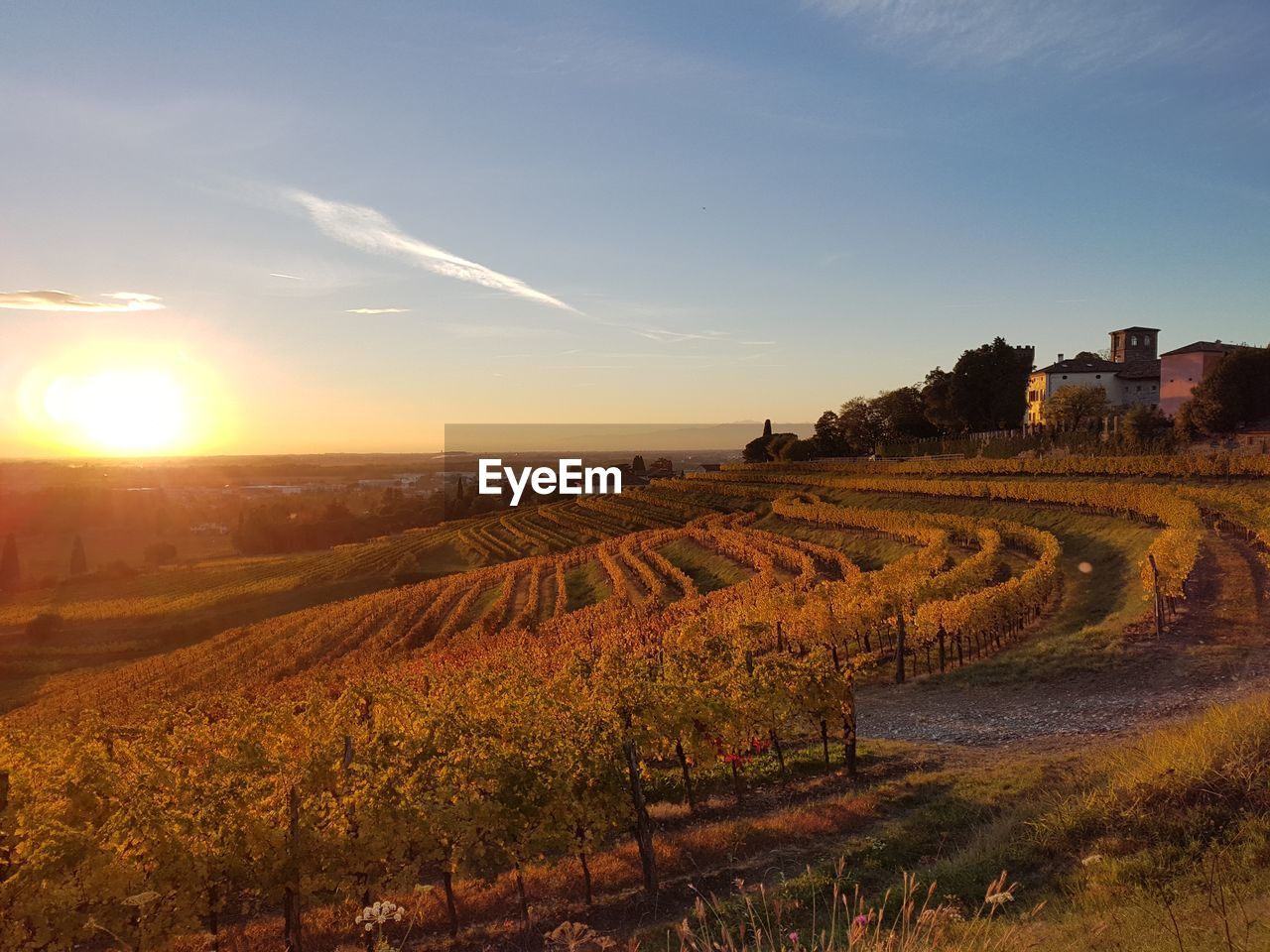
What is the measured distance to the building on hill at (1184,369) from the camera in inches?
3071

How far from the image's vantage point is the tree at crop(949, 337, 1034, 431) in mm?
96312

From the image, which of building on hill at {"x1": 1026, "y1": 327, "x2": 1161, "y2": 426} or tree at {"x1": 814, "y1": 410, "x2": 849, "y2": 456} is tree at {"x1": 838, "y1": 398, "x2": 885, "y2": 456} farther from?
building on hill at {"x1": 1026, "y1": 327, "x2": 1161, "y2": 426}

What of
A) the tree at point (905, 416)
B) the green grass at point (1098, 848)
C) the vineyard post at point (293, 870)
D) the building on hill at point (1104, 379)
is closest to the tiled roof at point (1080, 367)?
the building on hill at point (1104, 379)

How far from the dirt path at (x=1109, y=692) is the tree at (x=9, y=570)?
135655 millimetres

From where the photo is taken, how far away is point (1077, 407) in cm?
8062

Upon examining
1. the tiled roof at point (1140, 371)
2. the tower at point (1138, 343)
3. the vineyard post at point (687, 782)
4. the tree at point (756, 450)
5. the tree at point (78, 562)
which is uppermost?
the tower at point (1138, 343)

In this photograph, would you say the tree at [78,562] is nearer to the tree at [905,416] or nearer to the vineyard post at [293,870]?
the tree at [905,416]

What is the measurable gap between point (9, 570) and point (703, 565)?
11572 centimetres

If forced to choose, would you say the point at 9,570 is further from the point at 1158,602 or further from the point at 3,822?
the point at 1158,602

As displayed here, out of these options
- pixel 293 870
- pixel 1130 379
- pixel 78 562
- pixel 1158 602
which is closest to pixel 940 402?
pixel 1130 379

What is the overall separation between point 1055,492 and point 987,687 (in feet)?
116

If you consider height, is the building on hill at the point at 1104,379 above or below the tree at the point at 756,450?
above

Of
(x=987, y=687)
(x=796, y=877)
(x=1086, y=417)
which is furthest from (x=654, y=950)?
(x=1086, y=417)

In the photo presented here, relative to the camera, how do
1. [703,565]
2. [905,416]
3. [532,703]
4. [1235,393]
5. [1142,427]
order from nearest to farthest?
1. [532,703]
2. [1235,393]
3. [703,565]
4. [1142,427]
5. [905,416]
